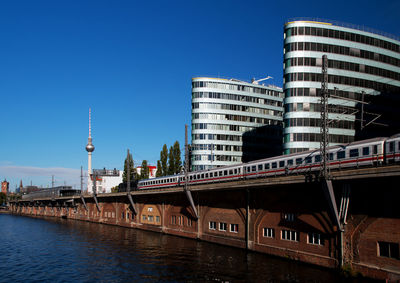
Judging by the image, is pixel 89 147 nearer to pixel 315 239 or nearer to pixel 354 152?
pixel 315 239

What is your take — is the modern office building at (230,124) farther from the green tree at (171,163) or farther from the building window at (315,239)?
the building window at (315,239)

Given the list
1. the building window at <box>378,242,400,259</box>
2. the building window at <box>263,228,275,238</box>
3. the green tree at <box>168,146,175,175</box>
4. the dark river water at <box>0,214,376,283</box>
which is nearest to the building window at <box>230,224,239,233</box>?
the dark river water at <box>0,214,376,283</box>

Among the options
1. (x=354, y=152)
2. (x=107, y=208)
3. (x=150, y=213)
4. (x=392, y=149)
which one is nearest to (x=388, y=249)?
(x=392, y=149)

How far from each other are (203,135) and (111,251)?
58.1 meters

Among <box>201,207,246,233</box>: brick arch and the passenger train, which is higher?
the passenger train

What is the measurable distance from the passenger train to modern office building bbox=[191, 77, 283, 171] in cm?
3970

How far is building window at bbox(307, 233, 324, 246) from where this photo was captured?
1399 inches

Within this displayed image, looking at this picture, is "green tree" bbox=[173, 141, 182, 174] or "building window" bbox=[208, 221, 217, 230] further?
"green tree" bbox=[173, 141, 182, 174]

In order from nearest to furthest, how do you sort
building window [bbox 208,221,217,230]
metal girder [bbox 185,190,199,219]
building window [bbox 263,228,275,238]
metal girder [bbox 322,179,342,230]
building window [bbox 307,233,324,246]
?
metal girder [bbox 322,179,342,230] → building window [bbox 307,233,324,246] → building window [bbox 263,228,275,238] → building window [bbox 208,221,217,230] → metal girder [bbox 185,190,199,219]

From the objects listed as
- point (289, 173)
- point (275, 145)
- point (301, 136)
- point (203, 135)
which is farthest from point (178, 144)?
point (289, 173)

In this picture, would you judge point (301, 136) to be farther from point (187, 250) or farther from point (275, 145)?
point (275, 145)

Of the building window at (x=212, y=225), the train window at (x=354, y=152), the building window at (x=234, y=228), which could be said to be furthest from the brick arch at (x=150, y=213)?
the train window at (x=354, y=152)

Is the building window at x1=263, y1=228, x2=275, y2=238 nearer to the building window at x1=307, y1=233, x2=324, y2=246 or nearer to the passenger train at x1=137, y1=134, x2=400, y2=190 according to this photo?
the building window at x1=307, y1=233, x2=324, y2=246

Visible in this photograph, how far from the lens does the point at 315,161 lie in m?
40.2
